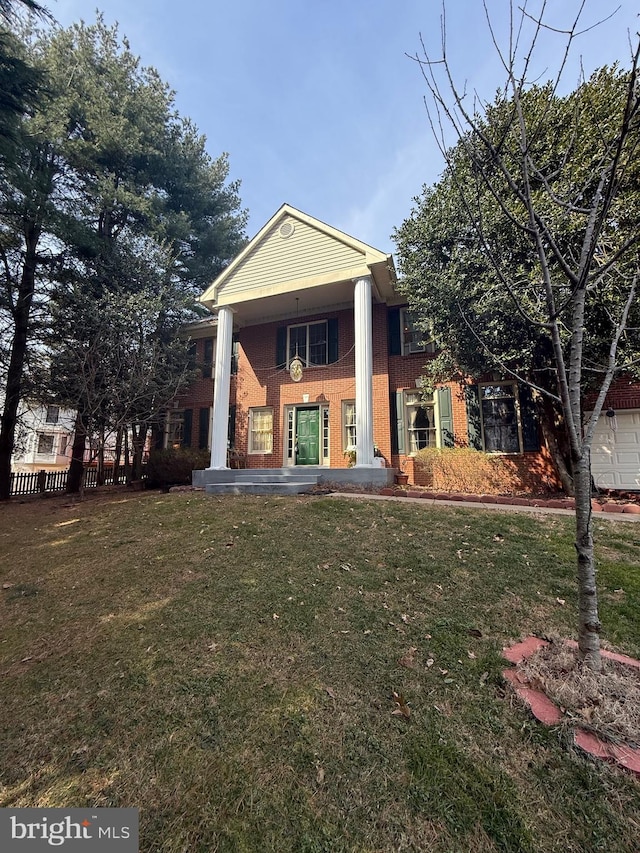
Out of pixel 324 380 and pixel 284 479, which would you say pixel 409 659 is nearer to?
pixel 284 479

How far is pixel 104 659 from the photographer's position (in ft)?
10.2

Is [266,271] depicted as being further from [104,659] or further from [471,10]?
[104,659]

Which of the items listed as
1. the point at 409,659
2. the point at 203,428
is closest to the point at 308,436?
the point at 203,428

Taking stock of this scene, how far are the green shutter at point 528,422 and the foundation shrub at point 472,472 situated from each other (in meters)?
0.73

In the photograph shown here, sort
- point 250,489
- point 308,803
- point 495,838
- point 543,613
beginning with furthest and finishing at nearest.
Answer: point 250,489 → point 543,613 → point 308,803 → point 495,838

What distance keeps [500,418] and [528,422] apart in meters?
0.73

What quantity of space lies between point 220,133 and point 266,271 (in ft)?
15.2

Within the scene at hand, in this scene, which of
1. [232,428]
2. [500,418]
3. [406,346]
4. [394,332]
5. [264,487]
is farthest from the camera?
[232,428]

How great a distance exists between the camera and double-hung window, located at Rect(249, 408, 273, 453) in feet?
45.3

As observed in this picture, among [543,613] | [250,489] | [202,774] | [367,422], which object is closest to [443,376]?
[367,422]

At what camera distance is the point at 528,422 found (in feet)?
34.3

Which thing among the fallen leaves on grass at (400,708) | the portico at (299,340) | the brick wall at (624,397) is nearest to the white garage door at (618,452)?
the brick wall at (624,397)

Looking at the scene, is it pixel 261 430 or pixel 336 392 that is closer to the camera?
pixel 336 392

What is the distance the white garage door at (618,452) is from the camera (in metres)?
9.73
